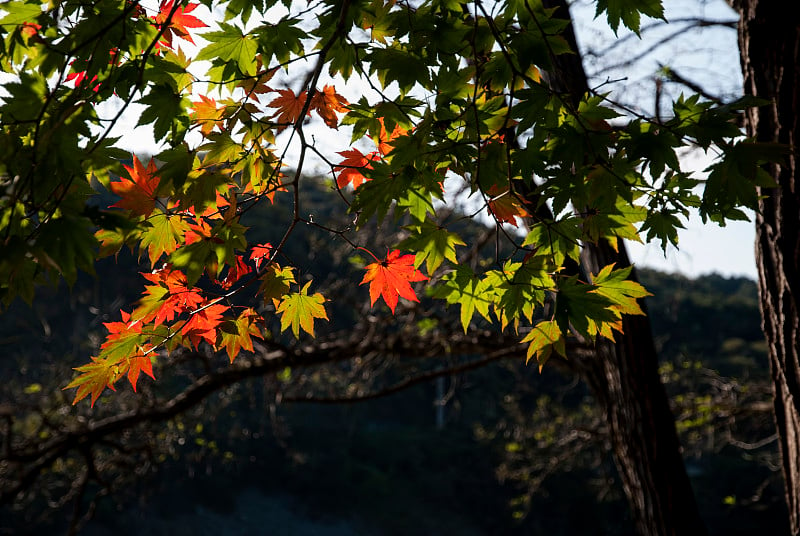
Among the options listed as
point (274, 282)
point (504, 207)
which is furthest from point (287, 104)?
point (504, 207)

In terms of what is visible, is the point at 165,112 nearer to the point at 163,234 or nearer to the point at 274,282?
the point at 163,234

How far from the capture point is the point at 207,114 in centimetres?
131

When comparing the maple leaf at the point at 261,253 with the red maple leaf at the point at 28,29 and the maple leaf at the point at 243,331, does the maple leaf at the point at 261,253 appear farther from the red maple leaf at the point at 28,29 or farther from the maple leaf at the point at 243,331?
the red maple leaf at the point at 28,29

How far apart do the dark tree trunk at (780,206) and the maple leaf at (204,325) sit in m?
1.63

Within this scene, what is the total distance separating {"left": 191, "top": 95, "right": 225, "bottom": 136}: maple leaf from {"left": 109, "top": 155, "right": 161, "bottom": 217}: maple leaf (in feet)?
0.46

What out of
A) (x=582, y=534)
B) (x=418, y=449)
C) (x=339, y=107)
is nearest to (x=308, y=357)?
(x=339, y=107)

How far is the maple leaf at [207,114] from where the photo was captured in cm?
128

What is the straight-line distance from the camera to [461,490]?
1373 cm

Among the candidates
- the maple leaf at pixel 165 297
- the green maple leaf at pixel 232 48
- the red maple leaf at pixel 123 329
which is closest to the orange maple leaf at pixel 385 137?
the green maple leaf at pixel 232 48

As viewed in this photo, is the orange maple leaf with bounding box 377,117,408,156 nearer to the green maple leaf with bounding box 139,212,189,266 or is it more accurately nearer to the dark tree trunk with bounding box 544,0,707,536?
the green maple leaf with bounding box 139,212,189,266

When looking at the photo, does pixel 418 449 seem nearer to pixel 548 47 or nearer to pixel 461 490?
pixel 461 490

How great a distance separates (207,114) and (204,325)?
0.46 metres

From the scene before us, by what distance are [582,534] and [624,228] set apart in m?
12.4

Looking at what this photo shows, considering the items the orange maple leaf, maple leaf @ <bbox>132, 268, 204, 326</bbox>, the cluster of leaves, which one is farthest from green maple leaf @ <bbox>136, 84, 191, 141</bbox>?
the orange maple leaf
